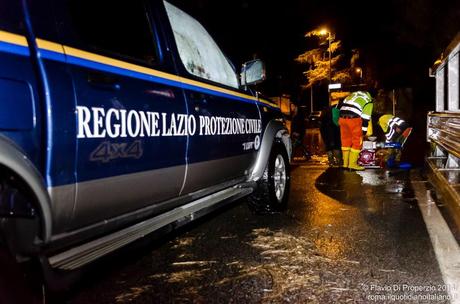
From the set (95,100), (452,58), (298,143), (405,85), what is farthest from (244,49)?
(95,100)

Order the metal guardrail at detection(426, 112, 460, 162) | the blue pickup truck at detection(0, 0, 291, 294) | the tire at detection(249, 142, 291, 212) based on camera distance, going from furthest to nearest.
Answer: the metal guardrail at detection(426, 112, 460, 162)
the tire at detection(249, 142, 291, 212)
the blue pickup truck at detection(0, 0, 291, 294)

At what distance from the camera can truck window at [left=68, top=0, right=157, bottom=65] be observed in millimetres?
2627

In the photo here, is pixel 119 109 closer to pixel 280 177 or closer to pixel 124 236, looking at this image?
pixel 124 236

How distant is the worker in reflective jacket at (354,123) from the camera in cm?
907

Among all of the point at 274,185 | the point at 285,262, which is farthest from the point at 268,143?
the point at 285,262

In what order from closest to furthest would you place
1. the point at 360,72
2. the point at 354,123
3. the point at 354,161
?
the point at 354,123, the point at 354,161, the point at 360,72

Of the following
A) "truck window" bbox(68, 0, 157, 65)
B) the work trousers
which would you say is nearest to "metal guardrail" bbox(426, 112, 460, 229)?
the work trousers

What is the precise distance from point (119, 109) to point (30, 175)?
0.71 metres

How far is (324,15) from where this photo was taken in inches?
1184

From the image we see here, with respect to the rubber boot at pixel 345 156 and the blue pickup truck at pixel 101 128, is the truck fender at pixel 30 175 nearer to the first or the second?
the blue pickup truck at pixel 101 128

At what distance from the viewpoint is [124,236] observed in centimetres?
276

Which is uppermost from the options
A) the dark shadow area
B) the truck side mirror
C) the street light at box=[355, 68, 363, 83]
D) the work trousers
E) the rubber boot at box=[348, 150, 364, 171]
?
the street light at box=[355, 68, 363, 83]

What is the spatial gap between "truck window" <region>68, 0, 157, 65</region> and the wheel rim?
2.59 m

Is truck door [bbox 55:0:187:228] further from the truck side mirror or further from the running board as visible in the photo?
the truck side mirror
